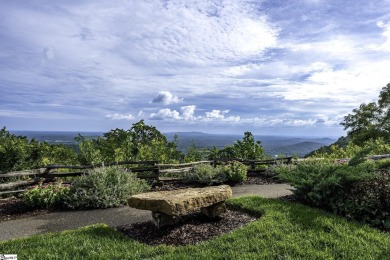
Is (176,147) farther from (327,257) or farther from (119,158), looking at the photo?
(327,257)

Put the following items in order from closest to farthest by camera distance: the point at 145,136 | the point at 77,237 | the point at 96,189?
the point at 77,237 < the point at 96,189 < the point at 145,136

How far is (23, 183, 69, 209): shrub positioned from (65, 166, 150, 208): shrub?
0.24 meters

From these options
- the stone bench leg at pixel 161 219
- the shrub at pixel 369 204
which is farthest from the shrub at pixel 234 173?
the stone bench leg at pixel 161 219

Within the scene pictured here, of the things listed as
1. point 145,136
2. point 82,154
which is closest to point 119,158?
point 82,154

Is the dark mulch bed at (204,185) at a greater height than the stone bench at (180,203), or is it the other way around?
the stone bench at (180,203)

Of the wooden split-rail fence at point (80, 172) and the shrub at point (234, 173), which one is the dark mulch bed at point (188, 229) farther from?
the shrub at point (234, 173)

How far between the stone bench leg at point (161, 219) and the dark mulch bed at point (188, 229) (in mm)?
85

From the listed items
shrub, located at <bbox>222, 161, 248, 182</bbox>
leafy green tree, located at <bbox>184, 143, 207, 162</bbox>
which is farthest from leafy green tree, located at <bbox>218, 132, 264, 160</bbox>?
shrub, located at <bbox>222, 161, 248, 182</bbox>

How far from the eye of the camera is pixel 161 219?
20.7ft

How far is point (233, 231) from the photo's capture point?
19.4 ft

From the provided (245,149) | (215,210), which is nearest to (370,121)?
(245,149)

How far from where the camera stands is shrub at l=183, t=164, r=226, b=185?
11.8 m

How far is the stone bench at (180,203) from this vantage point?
5.97 m

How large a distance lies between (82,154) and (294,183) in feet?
30.6
